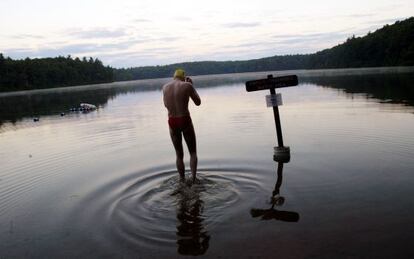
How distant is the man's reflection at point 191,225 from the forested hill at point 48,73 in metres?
136

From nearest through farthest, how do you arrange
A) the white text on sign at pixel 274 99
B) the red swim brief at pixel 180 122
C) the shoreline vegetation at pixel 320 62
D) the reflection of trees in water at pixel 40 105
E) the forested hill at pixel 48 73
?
the red swim brief at pixel 180 122 → the white text on sign at pixel 274 99 → the reflection of trees in water at pixel 40 105 → the shoreline vegetation at pixel 320 62 → the forested hill at pixel 48 73

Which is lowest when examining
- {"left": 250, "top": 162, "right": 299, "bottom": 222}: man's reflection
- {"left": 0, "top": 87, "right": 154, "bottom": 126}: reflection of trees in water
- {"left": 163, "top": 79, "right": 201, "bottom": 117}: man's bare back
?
{"left": 0, "top": 87, "right": 154, "bottom": 126}: reflection of trees in water

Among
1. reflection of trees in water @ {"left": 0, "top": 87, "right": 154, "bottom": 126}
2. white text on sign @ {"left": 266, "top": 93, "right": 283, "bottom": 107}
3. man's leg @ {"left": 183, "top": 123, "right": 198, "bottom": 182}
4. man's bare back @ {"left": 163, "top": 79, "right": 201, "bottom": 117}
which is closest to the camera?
man's bare back @ {"left": 163, "top": 79, "right": 201, "bottom": 117}

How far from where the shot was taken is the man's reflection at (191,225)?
5759 millimetres

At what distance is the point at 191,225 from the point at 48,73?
160m

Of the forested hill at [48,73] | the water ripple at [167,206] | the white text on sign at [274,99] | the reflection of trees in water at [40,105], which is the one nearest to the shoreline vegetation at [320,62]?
the forested hill at [48,73]

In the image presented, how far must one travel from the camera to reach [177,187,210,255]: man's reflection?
576 cm

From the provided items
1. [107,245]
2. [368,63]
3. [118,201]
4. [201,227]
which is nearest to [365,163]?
[201,227]

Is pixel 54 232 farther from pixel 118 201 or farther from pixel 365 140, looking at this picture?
pixel 365 140

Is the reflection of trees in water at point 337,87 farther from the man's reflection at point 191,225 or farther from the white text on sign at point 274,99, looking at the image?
the man's reflection at point 191,225

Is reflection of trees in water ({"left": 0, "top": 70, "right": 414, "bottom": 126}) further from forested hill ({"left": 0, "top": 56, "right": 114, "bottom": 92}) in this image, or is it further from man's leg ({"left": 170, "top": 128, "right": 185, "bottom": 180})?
forested hill ({"left": 0, "top": 56, "right": 114, "bottom": 92})

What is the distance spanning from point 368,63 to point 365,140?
399ft

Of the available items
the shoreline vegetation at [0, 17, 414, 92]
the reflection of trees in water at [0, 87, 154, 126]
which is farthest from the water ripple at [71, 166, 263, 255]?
the shoreline vegetation at [0, 17, 414, 92]

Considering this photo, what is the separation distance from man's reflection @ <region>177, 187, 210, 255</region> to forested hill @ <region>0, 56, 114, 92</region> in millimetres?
136181
